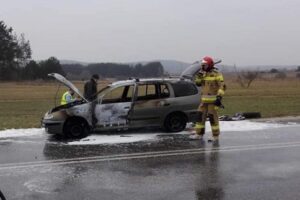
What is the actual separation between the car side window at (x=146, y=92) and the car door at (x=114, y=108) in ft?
0.66

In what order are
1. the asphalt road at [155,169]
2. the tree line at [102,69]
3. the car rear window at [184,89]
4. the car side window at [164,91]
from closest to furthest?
the asphalt road at [155,169], the car side window at [164,91], the car rear window at [184,89], the tree line at [102,69]

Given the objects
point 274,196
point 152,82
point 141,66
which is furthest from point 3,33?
point 274,196

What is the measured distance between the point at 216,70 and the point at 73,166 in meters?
4.48

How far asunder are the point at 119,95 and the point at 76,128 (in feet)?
4.59

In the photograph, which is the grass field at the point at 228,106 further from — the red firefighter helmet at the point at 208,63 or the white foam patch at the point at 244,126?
the red firefighter helmet at the point at 208,63

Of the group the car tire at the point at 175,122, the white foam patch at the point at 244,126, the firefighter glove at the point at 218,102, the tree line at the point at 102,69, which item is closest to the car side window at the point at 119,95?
the car tire at the point at 175,122

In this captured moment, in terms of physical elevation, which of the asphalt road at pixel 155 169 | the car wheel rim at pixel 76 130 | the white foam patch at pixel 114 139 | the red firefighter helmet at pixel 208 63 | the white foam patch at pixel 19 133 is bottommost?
the asphalt road at pixel 155 169

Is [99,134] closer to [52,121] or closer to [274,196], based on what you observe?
[52,121]

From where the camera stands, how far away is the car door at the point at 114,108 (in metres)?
12.2

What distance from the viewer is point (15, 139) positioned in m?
11.5

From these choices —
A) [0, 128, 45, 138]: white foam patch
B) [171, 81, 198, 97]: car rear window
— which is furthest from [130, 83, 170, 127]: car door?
[0, 128, 45, 138]: white foam patch

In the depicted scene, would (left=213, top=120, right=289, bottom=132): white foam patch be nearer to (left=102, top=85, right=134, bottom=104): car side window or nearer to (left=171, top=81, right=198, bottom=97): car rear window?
(left=171, top=81, right=198, bottom=97): car rear window

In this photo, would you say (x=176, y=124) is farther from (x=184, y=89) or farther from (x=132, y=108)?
(x=132, y=108)

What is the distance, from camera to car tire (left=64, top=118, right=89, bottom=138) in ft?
38.9
